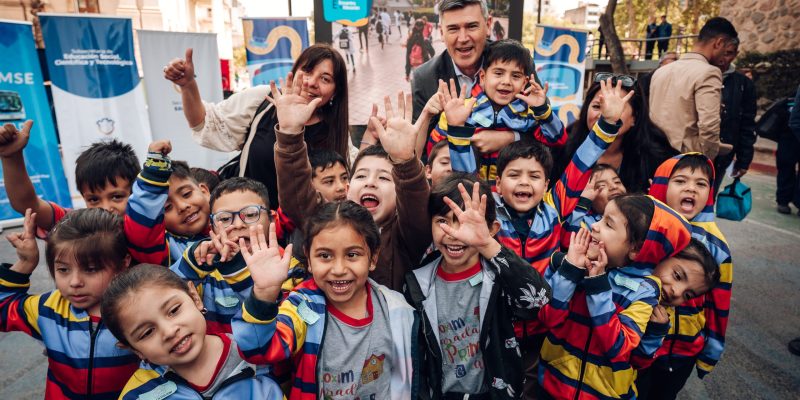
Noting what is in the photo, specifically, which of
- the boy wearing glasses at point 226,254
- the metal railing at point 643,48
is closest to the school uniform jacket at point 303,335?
the boy wearing glasses at point 226,254

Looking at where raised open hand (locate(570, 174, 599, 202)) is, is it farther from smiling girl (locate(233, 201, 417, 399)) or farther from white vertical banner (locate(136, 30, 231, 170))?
white vertical banner (locate(136, 30, 231, 170))

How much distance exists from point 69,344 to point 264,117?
4.61 feet

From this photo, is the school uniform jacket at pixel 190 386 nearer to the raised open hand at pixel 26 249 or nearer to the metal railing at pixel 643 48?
the raised open hand at pixel 26 249

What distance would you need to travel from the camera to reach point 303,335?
154 cm

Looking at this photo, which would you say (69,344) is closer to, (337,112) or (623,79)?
(337,112)

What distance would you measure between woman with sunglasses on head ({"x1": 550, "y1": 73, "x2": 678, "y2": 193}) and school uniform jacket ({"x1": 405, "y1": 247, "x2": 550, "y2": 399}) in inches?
45.7

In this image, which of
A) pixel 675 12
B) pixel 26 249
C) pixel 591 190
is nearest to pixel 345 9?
pixel 591 190

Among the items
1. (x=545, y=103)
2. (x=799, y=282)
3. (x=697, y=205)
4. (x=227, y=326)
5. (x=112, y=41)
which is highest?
(x=112, y=41)

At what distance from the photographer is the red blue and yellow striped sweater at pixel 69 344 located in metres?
1.66

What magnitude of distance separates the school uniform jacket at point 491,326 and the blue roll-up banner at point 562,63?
6281 mm

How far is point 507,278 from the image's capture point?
→ 164 centimetres

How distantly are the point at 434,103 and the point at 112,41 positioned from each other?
5.77 metres

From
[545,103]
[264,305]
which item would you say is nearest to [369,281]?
[264,305]

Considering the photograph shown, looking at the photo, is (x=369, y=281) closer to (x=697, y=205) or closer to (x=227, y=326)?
(x=227, y=326)
